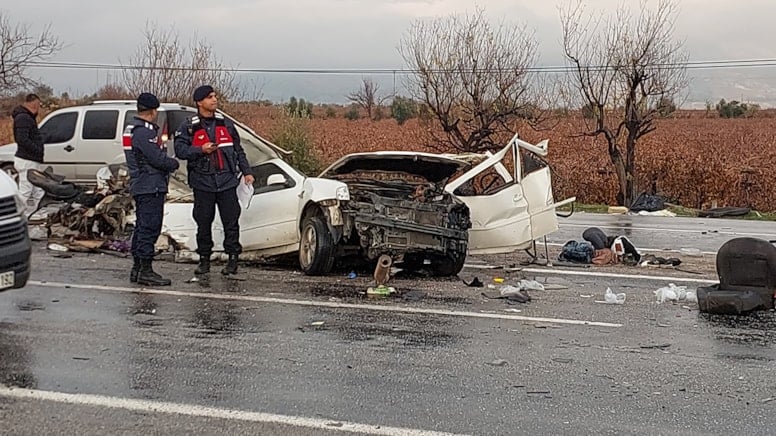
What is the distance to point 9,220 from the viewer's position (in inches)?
243

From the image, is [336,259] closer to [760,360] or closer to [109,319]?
[109,319]

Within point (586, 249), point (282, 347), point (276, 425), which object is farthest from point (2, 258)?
point (586, 249)

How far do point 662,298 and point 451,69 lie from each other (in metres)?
16.6

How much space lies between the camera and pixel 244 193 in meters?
9.55

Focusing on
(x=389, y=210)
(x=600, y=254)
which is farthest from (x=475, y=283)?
(x=600, y=254)

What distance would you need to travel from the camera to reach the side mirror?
9.98 meters

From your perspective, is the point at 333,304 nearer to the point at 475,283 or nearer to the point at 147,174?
the point at 475,283

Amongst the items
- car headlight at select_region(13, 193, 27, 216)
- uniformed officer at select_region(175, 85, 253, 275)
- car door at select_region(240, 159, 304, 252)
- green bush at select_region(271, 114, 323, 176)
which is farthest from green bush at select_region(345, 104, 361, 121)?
car headlight at select_region(13, 193, 27, 216)

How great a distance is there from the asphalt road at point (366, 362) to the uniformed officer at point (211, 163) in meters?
0.72

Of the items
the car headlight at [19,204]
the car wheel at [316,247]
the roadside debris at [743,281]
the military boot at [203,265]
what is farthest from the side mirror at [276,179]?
the roadside debris at [743,281]

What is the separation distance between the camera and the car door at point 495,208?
989 centimetres

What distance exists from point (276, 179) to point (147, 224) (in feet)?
5.79

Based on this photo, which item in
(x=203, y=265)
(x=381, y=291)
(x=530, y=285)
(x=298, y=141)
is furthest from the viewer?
(x=298, y=141)

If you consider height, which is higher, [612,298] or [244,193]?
[244,193]
